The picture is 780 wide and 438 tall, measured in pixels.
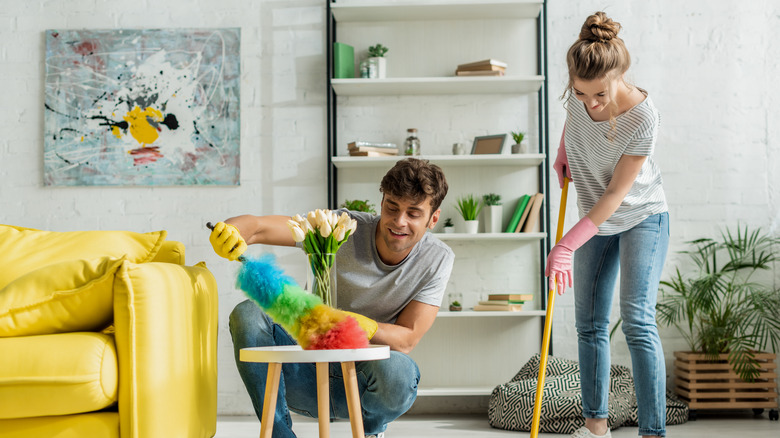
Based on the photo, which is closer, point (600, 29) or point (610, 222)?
point (600, 29)

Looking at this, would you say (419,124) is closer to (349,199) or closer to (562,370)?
(349,199)

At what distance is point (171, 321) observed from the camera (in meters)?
1.62

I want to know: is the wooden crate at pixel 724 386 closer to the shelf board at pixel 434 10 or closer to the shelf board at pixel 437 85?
the shelf board at pixel 437 85

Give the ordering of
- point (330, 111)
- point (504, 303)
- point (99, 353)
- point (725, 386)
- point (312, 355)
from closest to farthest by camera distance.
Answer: point (312, 355) → point (99, 353) → point (725, 386) → point (504, 303) → point (330, 111)

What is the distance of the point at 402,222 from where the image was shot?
6.05 feet

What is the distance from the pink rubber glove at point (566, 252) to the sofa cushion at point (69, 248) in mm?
1171

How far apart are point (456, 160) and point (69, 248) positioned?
1844mm

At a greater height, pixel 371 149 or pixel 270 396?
pixel 371 149

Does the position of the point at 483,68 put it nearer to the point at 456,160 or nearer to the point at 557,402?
the point at 456,160

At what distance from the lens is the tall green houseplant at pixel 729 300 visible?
10.4 feet

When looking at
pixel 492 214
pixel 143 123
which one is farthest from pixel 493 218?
pixel 143 123

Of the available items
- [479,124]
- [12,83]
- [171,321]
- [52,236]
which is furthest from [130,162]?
[171,321]

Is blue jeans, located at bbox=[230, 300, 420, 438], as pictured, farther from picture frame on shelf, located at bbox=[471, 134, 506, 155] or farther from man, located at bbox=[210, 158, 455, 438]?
picture frame on shelf, located at bbox=[471, 134, 506, 155]

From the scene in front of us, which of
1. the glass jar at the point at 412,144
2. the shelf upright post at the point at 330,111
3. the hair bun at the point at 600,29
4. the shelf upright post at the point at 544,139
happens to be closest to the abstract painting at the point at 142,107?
the shelf upright post at the point at 330,111
